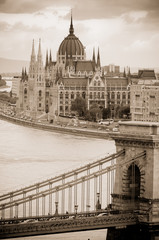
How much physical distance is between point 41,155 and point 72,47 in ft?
109

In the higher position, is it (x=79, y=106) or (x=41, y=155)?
(x=79, y=106)

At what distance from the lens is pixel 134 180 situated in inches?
542

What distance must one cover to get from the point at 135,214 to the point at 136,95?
111ft

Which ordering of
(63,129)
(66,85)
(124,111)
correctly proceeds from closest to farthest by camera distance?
(63,129)
(124,111)
(66,85)

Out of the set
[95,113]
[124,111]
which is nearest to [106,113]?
[95,113]

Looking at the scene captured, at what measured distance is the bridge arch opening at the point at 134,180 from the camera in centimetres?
1374

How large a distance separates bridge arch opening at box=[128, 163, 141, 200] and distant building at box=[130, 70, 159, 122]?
27876 millimetres

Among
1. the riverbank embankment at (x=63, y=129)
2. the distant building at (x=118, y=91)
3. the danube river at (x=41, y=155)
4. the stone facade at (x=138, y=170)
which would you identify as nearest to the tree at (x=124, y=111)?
the riverbank embankment at (x=63, y=129)

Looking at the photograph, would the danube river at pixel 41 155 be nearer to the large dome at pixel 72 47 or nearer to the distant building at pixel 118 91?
the distant building at pixel 118 91

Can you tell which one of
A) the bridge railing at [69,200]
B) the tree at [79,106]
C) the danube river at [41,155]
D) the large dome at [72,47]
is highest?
the large dome at [72,47]

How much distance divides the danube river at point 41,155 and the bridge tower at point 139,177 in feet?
2.64

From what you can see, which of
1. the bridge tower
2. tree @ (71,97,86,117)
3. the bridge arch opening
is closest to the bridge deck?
the bridge tower

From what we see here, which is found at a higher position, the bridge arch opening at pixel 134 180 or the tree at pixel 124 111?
the tree at pixel 124 111

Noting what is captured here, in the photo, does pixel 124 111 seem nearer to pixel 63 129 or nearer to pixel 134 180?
pixel 63 129
